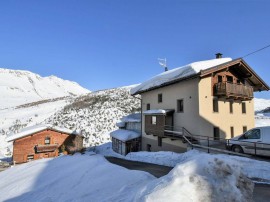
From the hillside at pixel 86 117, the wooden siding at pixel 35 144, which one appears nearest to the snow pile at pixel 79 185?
the wooden siding at pixel 35 144

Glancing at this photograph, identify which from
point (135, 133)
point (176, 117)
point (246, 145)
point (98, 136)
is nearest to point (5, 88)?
point (98, 136)

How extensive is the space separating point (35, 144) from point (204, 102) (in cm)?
2301

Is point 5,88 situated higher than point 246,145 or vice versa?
point 5,88

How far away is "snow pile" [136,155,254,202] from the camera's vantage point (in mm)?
3482

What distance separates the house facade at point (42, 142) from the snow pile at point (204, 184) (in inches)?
1129

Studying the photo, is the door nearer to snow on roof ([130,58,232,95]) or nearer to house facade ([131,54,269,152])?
house facade ([131,54,269,152])

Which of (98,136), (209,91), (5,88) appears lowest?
(98,136)

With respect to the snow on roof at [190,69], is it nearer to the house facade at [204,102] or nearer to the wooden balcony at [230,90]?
the house facade at [204,102]

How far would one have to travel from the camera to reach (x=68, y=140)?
32250 millimetres

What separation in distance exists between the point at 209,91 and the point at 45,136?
75.4 ft

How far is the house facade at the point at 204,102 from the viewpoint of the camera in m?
20.1

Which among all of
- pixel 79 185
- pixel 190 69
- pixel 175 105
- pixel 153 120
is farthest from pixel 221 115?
pixel 79 185

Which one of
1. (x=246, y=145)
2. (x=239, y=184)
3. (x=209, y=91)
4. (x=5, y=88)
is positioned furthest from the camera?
(x=5, y=88)

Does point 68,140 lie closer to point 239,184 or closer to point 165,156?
point 165,156
